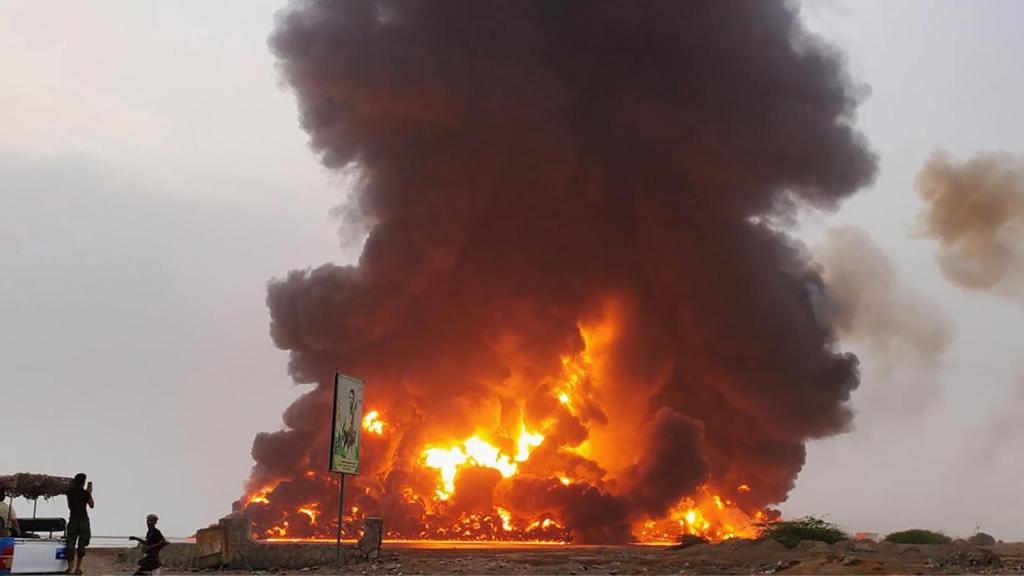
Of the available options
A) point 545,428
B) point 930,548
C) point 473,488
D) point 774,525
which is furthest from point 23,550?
point 545,428

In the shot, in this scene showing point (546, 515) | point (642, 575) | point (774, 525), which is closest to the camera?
point (642, 575)

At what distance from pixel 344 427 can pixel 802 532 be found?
24998 millimetres

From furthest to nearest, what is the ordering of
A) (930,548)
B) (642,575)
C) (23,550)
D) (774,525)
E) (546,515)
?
(546,515), (774,525), (930,548), (642,575), (23,550)

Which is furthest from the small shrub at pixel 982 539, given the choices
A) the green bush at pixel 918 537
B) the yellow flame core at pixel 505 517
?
the yellow flame core at pixel 505 517

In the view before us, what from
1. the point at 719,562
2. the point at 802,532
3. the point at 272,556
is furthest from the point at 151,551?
the point at 802,532

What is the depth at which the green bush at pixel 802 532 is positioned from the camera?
4612 centimetres

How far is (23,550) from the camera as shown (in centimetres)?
1539

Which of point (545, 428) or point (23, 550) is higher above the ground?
point (545, 428)

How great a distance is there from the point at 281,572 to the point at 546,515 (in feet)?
122

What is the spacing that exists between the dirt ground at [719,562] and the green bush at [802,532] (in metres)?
3.29

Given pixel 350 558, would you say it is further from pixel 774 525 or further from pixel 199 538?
pixel 774 525

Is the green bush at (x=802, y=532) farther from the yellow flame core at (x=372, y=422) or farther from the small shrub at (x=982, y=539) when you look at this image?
the yellow flame core at (x=372, y=422)

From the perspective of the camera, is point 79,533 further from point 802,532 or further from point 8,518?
point 802,532

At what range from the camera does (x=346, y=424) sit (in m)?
32.6
